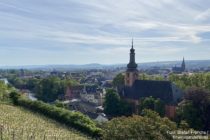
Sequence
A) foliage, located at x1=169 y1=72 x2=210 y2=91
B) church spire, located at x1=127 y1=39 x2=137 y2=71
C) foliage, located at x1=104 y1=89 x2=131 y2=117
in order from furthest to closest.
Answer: church spire, located at x1=127 y1=39 x2=137 y2=71 < foliage, located at x1=169 y1=72 x2=210 y2=91 < foliage, located at x1=104 y1=89 x2=131 y2=117

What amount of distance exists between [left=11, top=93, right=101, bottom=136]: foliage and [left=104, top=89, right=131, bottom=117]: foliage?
13.1 m

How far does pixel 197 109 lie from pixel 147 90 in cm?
1558

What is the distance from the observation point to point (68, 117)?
32.8 metres

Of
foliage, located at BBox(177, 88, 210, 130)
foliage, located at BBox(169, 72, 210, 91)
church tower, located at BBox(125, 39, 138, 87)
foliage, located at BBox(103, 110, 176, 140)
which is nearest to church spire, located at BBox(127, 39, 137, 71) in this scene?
church tower, located at BBox(125, 39, 138, 87)

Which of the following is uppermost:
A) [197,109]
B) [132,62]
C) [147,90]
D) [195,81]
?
[132,62]

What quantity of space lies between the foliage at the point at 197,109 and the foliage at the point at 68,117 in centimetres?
1092

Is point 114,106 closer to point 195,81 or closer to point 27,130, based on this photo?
point 195,81

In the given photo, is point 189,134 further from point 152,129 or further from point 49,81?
point 49,81

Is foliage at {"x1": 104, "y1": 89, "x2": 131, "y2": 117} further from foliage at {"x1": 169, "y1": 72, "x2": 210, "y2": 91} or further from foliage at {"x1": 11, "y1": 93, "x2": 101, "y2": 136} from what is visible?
foliage at {"x1": 11, "y1": 93, "x2": 101, "y2": 136}

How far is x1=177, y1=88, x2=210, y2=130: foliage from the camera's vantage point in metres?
36.5

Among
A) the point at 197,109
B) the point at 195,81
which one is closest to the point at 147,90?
the point at 195,81

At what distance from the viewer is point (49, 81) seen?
72500 mm

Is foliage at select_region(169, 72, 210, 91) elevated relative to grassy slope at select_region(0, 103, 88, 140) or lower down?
elevated

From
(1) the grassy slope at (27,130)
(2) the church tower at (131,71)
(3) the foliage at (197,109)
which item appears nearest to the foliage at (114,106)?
(2) the church tower at (131,71)
